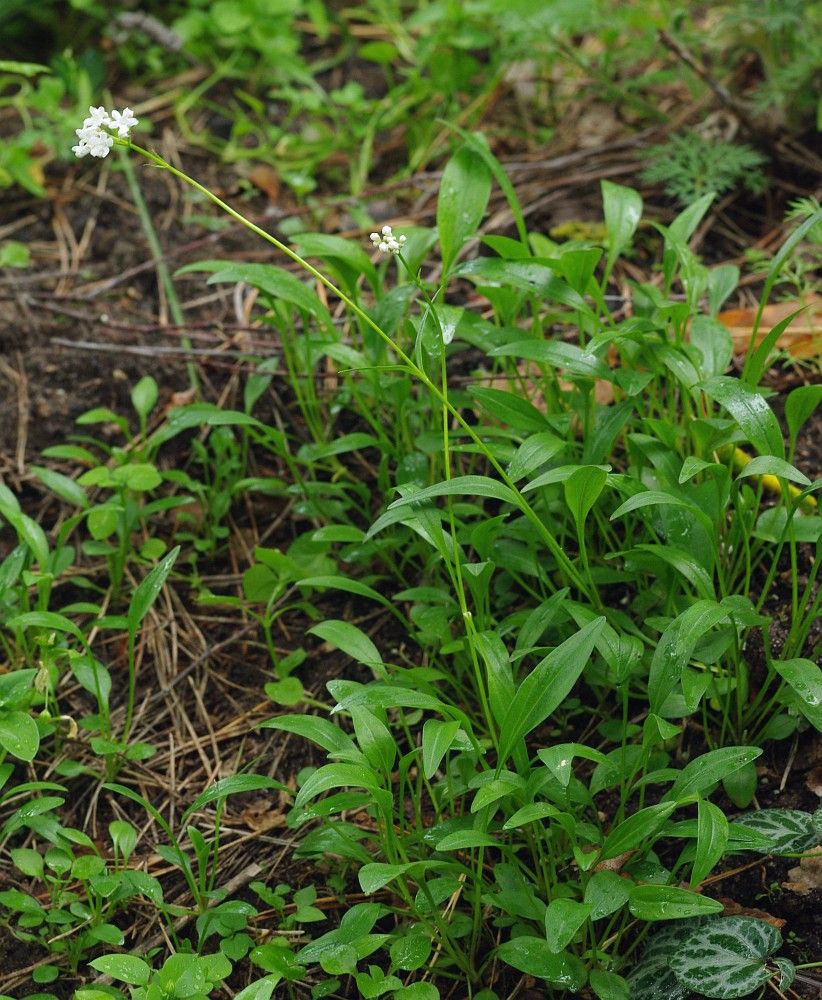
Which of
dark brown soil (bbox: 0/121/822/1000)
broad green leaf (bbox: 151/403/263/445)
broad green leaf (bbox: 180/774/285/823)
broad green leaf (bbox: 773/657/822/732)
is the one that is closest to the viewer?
broad green leaf (bbox: 773/657/822/732)

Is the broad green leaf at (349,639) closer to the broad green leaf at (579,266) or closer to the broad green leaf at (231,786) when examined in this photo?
the broad green leaf at (231,786)

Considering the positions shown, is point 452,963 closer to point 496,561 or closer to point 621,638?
point 621,638

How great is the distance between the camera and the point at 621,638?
1705mm

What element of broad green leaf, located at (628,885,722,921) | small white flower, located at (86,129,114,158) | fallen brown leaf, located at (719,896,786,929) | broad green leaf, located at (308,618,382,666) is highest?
small white flower, located at (86,129,114,158)

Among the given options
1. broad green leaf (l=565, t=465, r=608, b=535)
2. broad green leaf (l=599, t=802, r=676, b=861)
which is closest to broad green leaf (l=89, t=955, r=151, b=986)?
broad green leaf (l=599, t=802, r=676, b=861)

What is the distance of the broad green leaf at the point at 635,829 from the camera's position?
4.89ft

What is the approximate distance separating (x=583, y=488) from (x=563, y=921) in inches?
24.8

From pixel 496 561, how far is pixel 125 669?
0.81 m

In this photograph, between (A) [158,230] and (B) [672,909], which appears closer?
(B) [672,909]

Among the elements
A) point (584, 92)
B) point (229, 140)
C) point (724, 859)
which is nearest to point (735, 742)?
point (724, 859)

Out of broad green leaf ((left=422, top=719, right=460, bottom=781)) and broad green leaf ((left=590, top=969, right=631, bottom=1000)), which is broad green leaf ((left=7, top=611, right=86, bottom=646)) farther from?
broad green leaf ((left=590, top=969, right=631, bottom=1000))

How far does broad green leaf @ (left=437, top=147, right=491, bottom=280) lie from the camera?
206 cm

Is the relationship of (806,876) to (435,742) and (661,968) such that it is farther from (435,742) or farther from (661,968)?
(435,742)

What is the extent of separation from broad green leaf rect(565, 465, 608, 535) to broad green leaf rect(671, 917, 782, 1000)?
0.62 m
